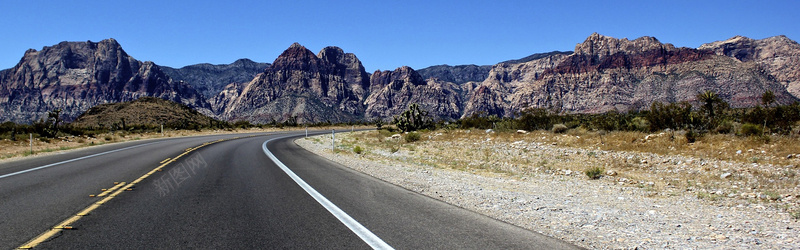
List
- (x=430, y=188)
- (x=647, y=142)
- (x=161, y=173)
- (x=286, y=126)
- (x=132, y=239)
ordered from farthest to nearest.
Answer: (x=286, y=126)
(x=647, y=142)
(x=161, y=173)
(x=430, y=188)
(x=132, y=239)

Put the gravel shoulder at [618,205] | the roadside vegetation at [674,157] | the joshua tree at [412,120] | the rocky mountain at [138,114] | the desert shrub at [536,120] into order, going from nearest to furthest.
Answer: the gravel shoulder at [618,205] < the roadside vegetation at [674,157] < the desert shrub at [536,120] < the joshua tree at [412,120] < the rocky mountain at [138,114]

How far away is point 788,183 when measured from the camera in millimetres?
9477

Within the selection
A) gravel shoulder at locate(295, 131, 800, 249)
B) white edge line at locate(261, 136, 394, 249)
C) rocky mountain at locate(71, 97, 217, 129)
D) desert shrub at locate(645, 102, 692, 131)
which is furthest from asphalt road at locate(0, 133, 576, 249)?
rocky mountain at locate(71, 97, 217, 129)

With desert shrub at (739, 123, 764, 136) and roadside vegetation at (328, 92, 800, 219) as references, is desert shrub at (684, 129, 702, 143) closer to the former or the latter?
Answer: roadside vegetation at (328, 92, 800, 219)

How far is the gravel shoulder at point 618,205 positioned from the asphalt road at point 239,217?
752 mm

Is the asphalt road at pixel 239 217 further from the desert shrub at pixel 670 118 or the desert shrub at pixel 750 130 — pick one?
the desert shrub at pixel 670 118

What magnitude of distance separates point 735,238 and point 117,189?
404 inches

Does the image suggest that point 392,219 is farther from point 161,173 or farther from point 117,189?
point 161,173

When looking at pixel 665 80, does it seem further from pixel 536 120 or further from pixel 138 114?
pixel 138 114

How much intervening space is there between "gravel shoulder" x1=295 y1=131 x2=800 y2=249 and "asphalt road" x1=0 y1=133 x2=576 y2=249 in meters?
0.75

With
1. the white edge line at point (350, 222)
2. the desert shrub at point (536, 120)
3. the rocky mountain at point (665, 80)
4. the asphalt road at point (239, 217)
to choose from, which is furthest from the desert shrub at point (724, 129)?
the rocky mountain at point (665, 80)

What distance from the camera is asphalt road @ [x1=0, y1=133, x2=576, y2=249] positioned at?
4715 mm

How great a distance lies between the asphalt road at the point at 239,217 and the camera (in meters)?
4.71

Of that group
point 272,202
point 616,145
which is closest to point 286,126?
point 616,145
